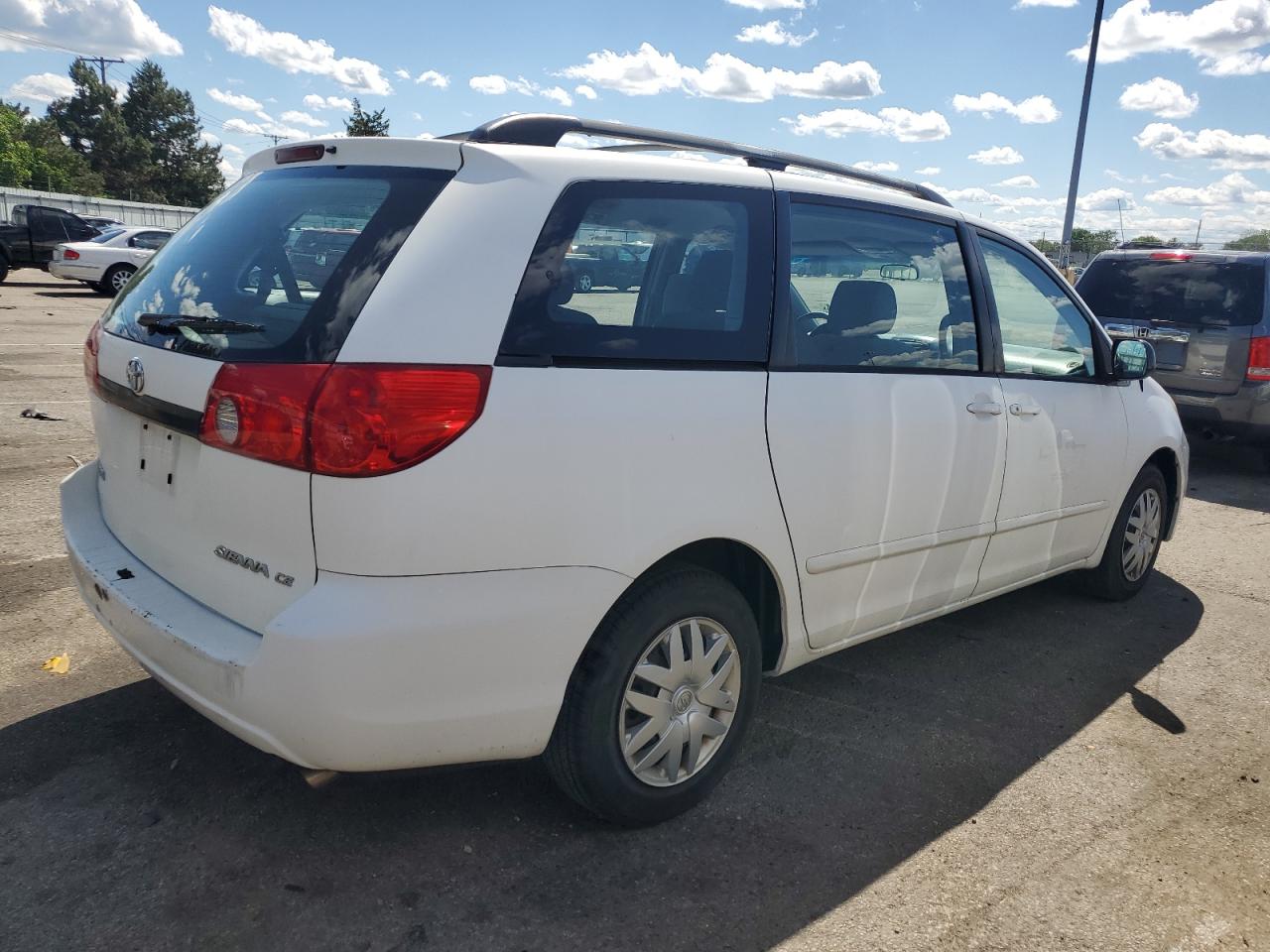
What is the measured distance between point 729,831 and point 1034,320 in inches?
102

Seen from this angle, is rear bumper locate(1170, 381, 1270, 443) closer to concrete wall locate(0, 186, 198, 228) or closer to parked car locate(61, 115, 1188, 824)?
parked car locate(61, 115, 1188, 824)

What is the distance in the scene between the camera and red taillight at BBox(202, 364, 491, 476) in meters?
2.26

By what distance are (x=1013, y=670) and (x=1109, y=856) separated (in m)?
1.39

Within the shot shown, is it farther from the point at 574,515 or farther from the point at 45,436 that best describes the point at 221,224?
the point at 45,436

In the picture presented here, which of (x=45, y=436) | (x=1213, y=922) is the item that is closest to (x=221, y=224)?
(x=1213, y=922)

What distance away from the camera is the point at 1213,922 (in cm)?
Result: 267

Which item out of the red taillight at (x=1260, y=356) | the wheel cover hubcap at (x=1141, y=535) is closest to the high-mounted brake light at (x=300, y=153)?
the wheel cover hubcap at (x=1141, y=535)

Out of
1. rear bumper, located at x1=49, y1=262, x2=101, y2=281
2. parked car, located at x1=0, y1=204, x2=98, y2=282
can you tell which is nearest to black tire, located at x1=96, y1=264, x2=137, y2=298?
rear bumper, located at x1=49, y1=262, x2=101, y2=281

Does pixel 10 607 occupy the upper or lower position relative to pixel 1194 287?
lower

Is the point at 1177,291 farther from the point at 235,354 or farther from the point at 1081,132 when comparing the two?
the point at 1081,132

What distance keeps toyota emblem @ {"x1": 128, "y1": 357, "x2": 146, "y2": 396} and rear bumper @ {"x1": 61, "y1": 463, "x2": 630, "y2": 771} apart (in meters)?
0.56

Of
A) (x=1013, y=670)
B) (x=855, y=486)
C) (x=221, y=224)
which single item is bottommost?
(x=1013, y=670)

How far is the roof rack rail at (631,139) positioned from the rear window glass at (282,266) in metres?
0.27

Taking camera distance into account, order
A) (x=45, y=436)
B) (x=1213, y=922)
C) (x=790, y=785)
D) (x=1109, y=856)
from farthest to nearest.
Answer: (x=45, y=436) → (x=790, y=785) → (x=1109, y=856) → (x=1213, y=922)
